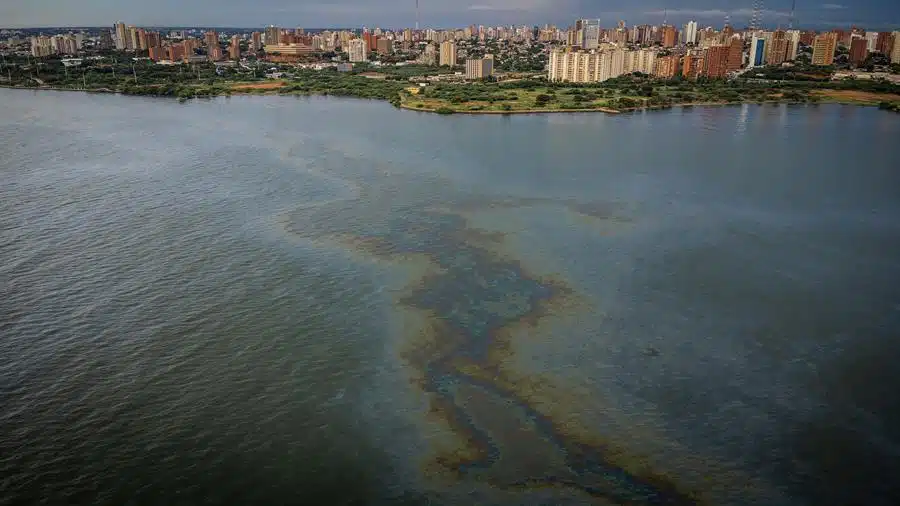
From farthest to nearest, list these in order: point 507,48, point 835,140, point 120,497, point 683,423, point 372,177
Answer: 1. point 507,48
2. point 835,140
3. point 372,177
4. point 683,423
5. point 120,497

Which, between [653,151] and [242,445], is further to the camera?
[653,151]

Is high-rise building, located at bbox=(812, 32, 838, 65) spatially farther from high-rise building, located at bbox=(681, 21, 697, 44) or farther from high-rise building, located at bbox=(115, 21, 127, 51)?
high-rise building, located at bbox=(115, 21, 127, 51)

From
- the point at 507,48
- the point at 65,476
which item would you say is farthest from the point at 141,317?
the point at 507,48

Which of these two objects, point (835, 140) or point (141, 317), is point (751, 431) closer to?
point (141, 317)

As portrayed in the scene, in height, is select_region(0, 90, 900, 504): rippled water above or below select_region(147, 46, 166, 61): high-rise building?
below

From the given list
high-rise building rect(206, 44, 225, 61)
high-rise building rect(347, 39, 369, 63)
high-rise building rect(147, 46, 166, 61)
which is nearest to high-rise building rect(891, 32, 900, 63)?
high-rise building rect(347, 39, 369, 63)

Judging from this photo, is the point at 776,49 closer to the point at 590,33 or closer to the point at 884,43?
the point at 884,43

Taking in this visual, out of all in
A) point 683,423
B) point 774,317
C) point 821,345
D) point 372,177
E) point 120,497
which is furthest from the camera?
point 372,177
